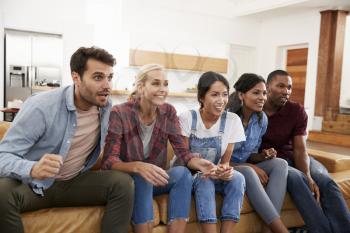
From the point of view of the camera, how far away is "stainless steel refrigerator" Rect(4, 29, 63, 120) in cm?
612

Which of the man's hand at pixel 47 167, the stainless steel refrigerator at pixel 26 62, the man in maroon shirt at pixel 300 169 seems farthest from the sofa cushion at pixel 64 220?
the stainless steel refrigerator at pixel 26 62

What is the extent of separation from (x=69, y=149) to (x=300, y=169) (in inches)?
58.0

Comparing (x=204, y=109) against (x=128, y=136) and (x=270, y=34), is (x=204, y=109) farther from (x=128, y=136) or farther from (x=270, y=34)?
(x=270, y=34)

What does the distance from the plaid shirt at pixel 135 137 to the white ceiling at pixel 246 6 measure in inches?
221

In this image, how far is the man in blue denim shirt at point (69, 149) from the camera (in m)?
1.53

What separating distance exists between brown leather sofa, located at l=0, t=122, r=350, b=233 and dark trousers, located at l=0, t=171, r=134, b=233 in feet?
0.12

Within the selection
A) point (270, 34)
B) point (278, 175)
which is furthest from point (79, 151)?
point (270, 34)

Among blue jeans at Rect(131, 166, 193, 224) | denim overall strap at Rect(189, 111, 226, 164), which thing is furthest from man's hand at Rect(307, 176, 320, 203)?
blue jeans at Rect(131, 166, 193, 224)

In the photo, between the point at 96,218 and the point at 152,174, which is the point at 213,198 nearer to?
the point at 152,174

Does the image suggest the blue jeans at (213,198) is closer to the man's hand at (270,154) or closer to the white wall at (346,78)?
the man's hand at (270,154)

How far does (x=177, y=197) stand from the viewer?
1868mm

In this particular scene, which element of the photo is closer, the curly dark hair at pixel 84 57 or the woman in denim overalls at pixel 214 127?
the curly dark hair at pixel 84 57

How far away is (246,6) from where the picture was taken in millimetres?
7984

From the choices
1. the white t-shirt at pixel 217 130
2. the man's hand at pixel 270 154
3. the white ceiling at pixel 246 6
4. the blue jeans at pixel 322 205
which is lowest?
the blue jeans at pixel 322 205
